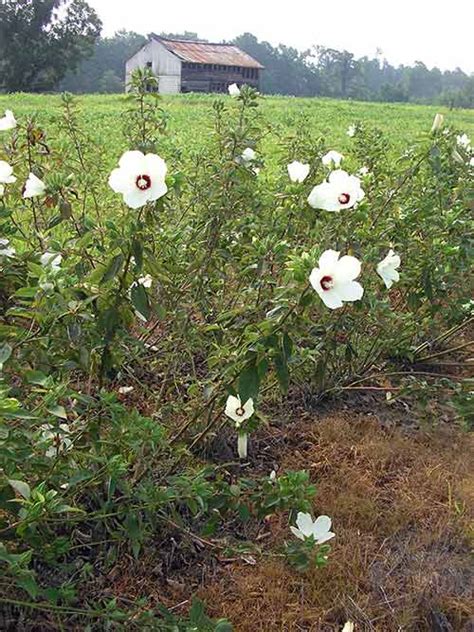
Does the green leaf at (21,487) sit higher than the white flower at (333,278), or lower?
lower

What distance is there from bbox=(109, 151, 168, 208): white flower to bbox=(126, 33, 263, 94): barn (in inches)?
1164

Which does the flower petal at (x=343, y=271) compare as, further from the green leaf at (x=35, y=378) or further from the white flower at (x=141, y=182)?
the green leaf at (x=35, y=378)

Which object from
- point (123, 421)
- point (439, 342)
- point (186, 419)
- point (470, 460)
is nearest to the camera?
point (123, 421)

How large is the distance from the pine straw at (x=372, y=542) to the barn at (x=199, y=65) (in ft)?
94.2

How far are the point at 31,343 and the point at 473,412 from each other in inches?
54.3

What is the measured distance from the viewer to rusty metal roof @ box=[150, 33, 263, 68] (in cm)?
3152

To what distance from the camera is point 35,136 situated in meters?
2.09

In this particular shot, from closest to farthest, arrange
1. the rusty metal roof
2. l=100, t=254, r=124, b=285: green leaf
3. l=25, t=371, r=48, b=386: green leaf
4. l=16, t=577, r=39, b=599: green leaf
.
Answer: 1. l=16, t=577, r=39, b=599: green leaf
2. l=25, t=371, r=48, b=386: green leaf
3. l=100, t=254, r=124, b=285: green leaf
4. the rusty metal roof

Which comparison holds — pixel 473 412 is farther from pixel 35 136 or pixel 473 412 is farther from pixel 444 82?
pixel 444 82

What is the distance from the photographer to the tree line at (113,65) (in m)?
31.5

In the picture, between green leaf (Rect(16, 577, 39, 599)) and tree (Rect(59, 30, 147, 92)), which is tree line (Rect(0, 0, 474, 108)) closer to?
Answer: tree (Rect(59, 30, 147, 92))

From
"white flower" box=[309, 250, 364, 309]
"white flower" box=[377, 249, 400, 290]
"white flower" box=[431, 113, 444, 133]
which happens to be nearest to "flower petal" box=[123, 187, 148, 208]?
"white flower" box=[309, 250, 364, 309]

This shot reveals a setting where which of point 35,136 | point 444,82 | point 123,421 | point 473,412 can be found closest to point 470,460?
point 473,412

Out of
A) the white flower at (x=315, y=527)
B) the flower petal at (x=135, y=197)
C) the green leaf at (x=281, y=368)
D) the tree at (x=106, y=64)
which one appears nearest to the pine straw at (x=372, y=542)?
the white flower at (x=315, y=527)
